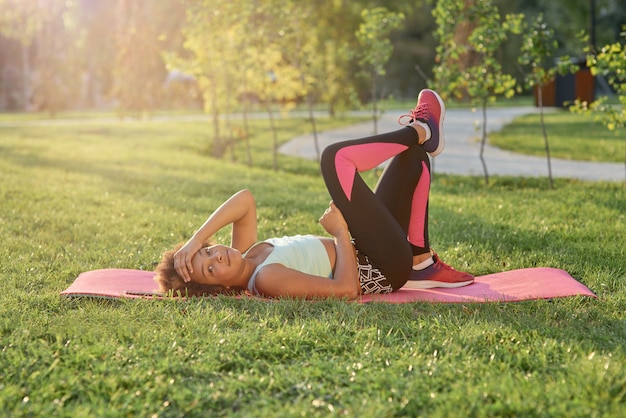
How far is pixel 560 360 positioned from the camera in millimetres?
2844

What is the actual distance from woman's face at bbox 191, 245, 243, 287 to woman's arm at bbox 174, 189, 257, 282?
4cm

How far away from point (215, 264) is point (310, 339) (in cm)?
74

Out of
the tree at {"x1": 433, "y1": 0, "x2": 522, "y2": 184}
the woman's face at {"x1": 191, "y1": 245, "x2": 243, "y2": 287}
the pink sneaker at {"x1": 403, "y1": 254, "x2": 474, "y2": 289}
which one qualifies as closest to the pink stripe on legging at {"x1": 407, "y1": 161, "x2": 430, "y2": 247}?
the pink sneaker at {"x1": 403, "y1": 254, "x2": 474, "y2": 289}

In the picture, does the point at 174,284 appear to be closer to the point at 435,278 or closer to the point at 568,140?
the point at 435,278

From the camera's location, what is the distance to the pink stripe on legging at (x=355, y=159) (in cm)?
367

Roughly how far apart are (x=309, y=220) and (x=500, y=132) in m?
9.22

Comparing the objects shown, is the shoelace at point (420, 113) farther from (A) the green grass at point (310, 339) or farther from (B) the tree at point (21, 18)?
(B) the tree at point (21, 18)

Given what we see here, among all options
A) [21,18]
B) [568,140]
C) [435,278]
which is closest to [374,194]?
[435,278]

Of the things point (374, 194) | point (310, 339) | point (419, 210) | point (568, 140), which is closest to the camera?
point (310, 339)

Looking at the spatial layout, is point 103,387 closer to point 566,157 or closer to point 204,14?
point 204,14

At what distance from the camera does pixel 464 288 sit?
4047mm

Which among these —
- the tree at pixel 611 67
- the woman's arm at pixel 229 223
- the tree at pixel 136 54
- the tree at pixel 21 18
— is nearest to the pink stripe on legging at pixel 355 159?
the woman's arm at pixel 229 223

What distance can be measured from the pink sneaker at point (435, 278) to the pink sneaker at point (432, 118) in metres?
0.63

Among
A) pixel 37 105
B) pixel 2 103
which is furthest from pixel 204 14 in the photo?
pixel 2 103
